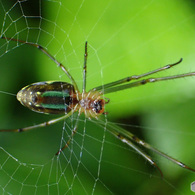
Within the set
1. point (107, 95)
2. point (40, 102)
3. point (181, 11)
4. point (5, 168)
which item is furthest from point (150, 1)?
point (5, 168)

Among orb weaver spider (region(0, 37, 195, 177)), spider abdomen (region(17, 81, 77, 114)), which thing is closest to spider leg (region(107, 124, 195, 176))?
orb weaver spider (region(0, 37, 195, 177))

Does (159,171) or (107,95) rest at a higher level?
(107,95)

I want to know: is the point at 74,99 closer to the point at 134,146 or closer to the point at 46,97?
the point at 46,97

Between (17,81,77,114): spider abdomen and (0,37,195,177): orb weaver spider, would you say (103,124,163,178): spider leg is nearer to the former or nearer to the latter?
(0,37,195,177): orb weaver spider

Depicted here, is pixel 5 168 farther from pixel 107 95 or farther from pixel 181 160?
pixel 181 160

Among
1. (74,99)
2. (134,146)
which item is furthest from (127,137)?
(74,99)

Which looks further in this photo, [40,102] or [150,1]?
[150,1]

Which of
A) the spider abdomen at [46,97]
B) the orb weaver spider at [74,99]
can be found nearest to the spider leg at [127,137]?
the orb weaver spider at [74,99]
